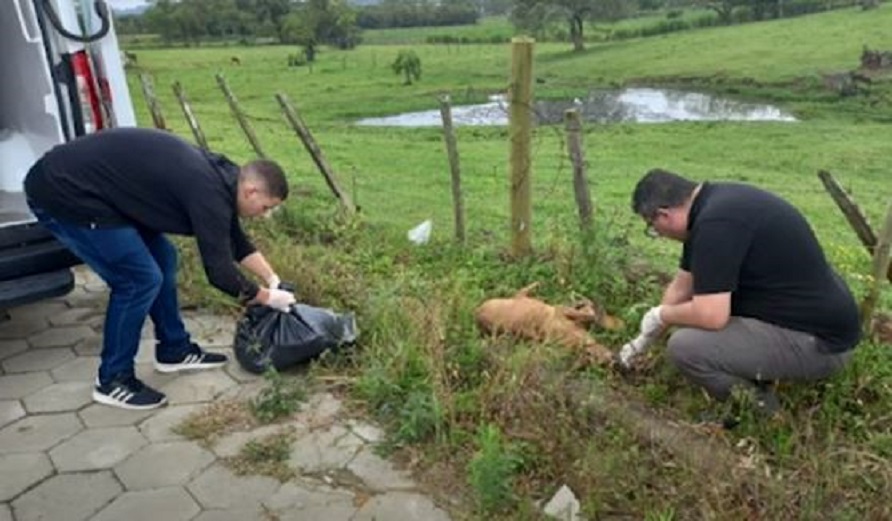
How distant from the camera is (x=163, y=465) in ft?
10.2

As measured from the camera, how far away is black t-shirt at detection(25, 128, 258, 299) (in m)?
3.29

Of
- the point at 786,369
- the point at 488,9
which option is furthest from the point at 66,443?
the point at 488,9

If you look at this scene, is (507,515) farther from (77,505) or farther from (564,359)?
(77,505)

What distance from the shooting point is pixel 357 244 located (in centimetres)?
552

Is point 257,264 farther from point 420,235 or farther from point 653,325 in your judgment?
point 420,235

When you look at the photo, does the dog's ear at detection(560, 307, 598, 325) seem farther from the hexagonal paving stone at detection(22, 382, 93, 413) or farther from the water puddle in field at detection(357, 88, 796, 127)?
the water puddle in field at detection(357, 88, 796, 127)

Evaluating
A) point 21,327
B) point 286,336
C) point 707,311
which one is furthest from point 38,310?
point 707,311

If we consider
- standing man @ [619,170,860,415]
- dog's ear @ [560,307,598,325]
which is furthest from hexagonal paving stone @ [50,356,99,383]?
standing man @ [619,170,860,415]

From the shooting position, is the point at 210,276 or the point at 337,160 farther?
the point at 337,160

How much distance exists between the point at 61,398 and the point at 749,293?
120 inches

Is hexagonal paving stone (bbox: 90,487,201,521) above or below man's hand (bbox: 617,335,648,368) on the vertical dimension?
below

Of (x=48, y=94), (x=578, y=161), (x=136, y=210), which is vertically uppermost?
(x=48, y=94)

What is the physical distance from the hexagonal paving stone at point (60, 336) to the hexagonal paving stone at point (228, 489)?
5.57ft

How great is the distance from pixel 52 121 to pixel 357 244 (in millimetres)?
2015
